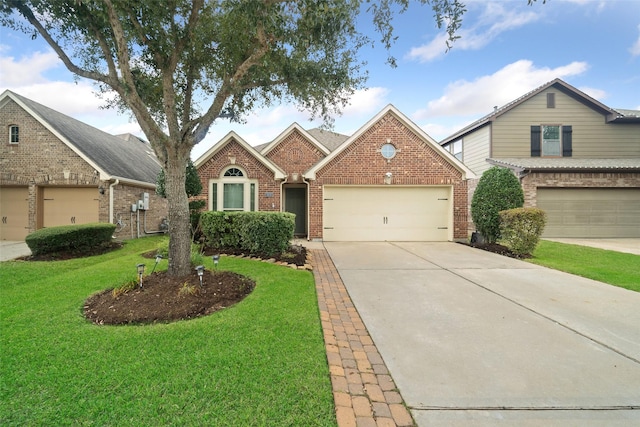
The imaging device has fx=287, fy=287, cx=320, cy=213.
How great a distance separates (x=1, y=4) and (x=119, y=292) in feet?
17.3

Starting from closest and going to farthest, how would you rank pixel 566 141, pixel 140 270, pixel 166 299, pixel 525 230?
pixel 166 299 → pixel 140 270 → pixel 525 230 → pixel 566 141

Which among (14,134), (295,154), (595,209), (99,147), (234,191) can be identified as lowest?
(595,209)

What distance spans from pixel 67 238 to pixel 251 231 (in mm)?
5489

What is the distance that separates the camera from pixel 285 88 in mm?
6941

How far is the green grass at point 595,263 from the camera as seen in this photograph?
19.5 ft

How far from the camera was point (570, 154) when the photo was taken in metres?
14.8

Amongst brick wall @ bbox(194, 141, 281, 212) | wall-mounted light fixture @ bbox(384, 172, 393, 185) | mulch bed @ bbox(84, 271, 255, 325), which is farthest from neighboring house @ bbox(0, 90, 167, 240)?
wall-mounted light fixture @ bbox(384, 172, 393, 185)

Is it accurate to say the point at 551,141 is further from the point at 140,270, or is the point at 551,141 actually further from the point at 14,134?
the point at 14,134

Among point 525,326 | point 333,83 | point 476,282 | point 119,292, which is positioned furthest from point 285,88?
point 525,326

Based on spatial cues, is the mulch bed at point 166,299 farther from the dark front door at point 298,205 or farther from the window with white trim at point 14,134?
the window with white trim at point 14,134

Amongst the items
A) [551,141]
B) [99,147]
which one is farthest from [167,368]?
[551,141]

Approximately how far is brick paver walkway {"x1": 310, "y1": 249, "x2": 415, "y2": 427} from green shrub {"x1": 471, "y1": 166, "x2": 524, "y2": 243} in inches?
320

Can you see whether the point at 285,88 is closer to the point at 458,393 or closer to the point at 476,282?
the point at 476,282

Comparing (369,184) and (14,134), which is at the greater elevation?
(14,134)
